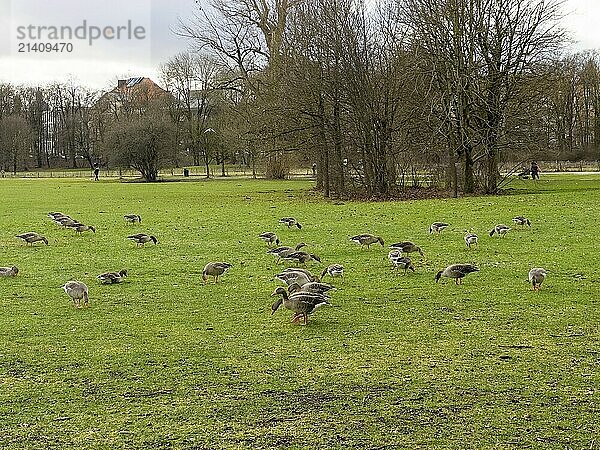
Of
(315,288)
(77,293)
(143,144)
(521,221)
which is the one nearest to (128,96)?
(143,144)

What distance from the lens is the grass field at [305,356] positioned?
6035 millimetres

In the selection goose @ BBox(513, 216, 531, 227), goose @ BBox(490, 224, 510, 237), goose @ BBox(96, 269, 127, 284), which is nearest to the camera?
goose @ BBox(96, 269, 127, 284)

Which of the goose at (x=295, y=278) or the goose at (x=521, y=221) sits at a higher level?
the goose at (x=521, y=221)

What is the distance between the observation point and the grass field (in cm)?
604

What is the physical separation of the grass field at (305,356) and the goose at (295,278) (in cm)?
44

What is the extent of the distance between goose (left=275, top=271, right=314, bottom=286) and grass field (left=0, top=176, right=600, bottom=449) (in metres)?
0.44

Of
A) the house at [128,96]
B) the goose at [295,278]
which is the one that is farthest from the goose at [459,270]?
the house at [128,96]

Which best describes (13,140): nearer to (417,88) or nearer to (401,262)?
(417,88)

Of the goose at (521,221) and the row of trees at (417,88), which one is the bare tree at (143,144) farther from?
the goose at (521,221)

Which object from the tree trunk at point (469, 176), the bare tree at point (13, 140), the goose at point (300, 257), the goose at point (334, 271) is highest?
the bare tree at point (13, 140)

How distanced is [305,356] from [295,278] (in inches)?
128

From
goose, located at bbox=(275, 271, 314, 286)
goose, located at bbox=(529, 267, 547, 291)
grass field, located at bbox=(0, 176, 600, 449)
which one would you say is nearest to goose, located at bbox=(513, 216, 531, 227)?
grass field, located at bbox=(0, 176, 600, 449)

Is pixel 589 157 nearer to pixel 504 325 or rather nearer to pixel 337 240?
pixel 337 240

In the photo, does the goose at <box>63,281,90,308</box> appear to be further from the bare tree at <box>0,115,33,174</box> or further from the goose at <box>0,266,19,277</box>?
the bare tree at <box>0,115,33,174</box>
